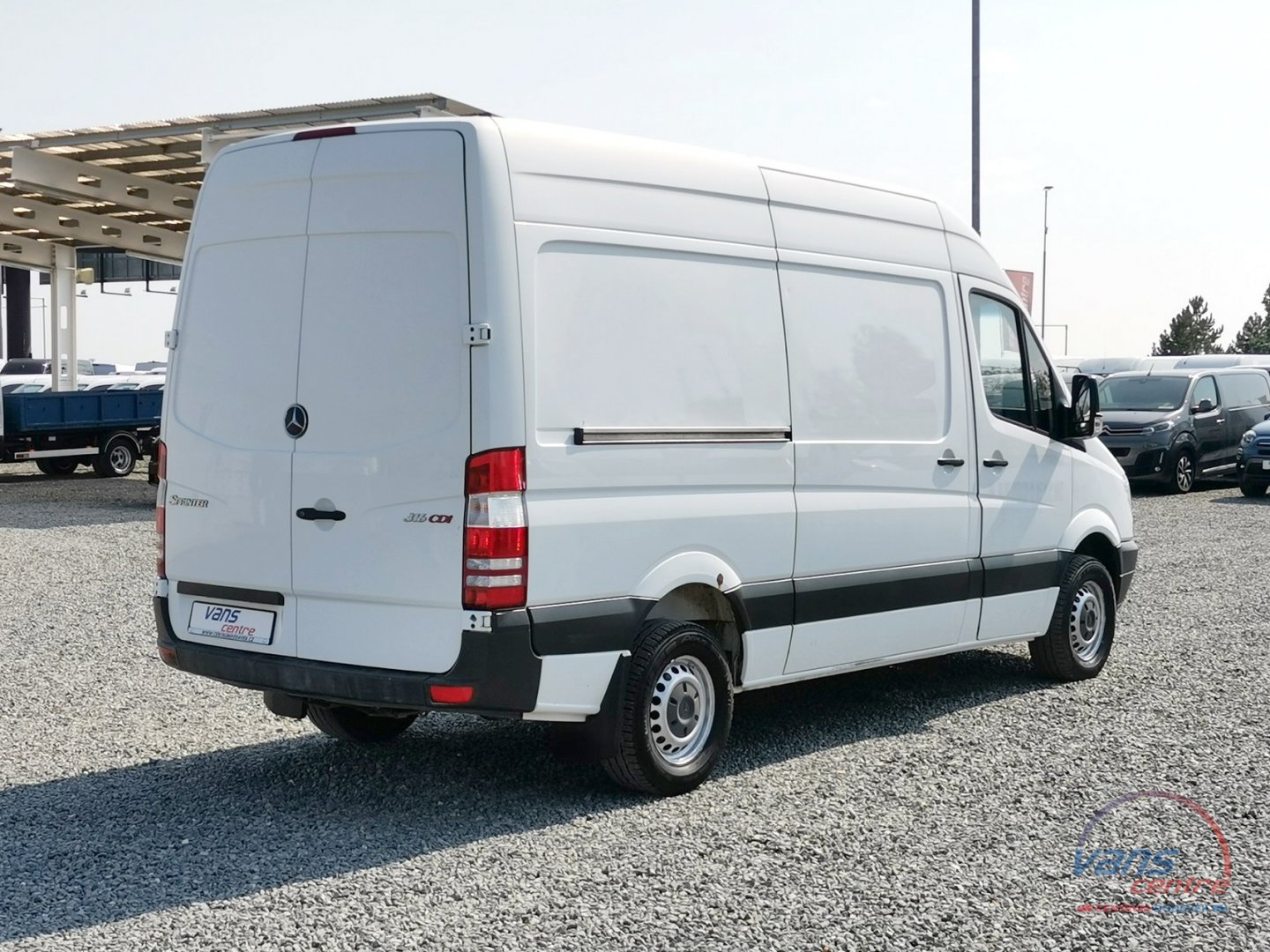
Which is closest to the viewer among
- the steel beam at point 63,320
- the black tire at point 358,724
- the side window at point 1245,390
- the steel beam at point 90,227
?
the black tire at point 358,724

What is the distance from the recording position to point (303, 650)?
570 centimetres

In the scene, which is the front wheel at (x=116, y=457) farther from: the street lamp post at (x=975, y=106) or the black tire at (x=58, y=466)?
the street lamp post at (x=975, y=106)

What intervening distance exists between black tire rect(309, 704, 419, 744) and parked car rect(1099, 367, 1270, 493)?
16.9 meters

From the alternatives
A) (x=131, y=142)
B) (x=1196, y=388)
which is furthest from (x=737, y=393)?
(x=1196, y=388)

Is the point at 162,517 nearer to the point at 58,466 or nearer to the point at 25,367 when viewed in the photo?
the point at 58,466

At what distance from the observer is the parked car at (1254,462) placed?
21.8 meters

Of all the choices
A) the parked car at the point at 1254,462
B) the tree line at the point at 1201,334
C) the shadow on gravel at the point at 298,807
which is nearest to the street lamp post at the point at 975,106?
the parked car at the point at 1254,462

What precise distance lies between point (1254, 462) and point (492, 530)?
18948 mm

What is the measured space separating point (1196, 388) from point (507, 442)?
66.6 ft

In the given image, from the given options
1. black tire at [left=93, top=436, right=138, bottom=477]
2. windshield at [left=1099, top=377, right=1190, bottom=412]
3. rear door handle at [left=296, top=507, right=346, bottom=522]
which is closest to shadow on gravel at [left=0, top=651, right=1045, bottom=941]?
rear door handle at [left=296, top=507, right=346, bottom=522]

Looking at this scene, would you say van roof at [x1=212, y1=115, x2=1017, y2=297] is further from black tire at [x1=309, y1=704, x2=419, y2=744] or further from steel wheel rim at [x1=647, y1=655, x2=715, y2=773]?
black tire at [x1=309, y1=704, x2=419, y2=744]

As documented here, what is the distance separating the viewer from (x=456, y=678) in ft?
17.5

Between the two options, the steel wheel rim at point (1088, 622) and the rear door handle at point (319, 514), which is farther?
the steel wheel rim at point (1088, 622)

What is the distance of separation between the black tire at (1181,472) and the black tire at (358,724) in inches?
702
